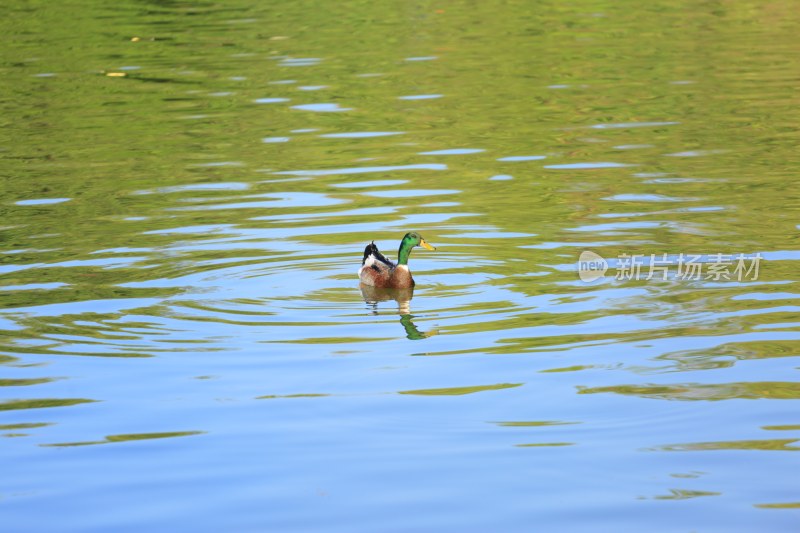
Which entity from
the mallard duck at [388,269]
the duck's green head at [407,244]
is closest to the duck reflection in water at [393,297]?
the mallard duck at [388,269]

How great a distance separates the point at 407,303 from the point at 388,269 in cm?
64

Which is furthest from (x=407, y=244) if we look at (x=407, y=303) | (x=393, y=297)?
(x=407, y=303)

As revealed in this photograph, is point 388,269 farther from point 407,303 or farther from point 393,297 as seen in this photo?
point 407,303

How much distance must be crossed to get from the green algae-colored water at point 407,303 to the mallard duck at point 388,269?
0.70 ft

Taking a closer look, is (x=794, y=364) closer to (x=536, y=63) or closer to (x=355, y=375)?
(x=355, y=375)

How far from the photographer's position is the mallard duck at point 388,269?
13023 millimetres

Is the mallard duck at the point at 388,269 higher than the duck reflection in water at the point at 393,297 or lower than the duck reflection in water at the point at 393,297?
higher

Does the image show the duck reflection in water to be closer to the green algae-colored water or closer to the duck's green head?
the green algae-colored water

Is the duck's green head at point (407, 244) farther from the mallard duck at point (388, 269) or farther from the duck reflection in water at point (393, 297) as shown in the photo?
the duck reflection in water at point (393, 297)

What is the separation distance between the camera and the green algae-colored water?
817 centimetres

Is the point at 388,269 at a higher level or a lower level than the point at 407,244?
lower

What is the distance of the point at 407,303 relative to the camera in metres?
12.5

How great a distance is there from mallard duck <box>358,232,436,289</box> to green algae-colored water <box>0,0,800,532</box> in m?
0.21

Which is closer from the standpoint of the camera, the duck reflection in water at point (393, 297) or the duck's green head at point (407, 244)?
the duck reflection in water at point (393, 297)
